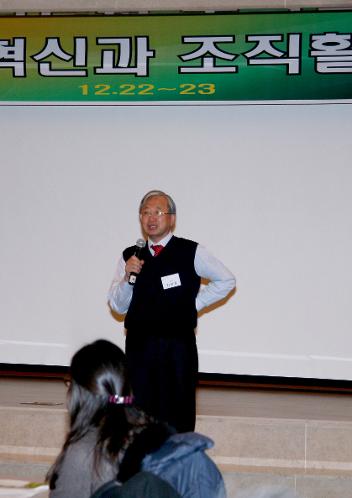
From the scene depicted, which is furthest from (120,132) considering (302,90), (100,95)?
(302,90)

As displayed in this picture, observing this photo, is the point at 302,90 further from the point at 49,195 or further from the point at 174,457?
the point at 174,457

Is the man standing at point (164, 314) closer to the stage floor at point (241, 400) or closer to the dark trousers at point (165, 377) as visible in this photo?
the dark trousers at point (165, 377)

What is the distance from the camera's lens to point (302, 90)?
5.93 metres

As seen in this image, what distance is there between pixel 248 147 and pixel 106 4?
4.17 ft

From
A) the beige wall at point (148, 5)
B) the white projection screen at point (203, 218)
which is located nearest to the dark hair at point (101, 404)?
the white projection screen at point (203, 218)

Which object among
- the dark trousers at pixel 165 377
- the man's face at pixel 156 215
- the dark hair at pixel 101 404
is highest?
the man's face at pixel 156 215

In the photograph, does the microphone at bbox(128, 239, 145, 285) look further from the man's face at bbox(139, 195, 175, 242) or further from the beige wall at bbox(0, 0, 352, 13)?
the beige wall at bbox(0, 0, 352, 13)

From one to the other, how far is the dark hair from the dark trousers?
87.1 inches

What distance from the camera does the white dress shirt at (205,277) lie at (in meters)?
4.35

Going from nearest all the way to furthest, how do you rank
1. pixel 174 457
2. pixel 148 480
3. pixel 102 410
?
pixel 148 480
pixel 174 457
pixel 102 410

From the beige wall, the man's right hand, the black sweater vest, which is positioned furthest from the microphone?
the beige wall

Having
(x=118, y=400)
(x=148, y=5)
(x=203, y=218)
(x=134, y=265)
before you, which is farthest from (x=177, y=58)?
(x=118, y=400)

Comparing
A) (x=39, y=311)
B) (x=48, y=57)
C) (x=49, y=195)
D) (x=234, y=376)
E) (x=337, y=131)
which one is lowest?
(x=234, y=376)

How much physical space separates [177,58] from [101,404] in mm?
4244
